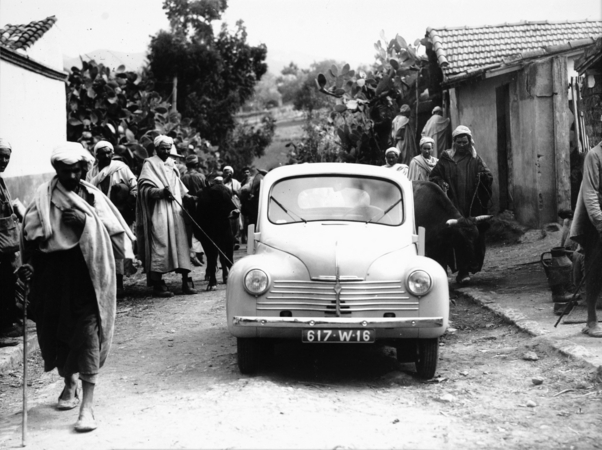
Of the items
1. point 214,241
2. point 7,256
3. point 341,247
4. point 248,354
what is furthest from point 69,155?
point 214,241

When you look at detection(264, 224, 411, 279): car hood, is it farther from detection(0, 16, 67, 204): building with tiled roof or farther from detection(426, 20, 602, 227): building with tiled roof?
detection(0, 16, 67, 204): building with tiled roof

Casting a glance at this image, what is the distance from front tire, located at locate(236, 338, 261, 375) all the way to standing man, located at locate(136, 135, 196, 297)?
16.9 feet

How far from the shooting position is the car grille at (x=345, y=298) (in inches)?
257

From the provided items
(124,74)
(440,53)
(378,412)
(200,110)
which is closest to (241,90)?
(200,110)

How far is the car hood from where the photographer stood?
260 inches

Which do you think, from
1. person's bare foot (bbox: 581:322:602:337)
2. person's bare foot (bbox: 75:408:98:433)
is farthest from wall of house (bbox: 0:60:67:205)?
person's bare foot (bbox: 581:322:602:337)

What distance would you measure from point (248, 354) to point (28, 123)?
11197 mm

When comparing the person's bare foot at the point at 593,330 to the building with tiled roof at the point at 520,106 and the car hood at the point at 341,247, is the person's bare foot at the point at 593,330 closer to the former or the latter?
the car hood at the point at 341,247

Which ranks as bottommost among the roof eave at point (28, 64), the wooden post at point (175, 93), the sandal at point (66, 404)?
the sandal at point (66, 404)

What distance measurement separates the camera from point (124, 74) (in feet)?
76.7

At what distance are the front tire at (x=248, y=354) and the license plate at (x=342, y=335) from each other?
51cm

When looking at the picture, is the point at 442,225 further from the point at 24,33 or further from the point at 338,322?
the point at 24,33

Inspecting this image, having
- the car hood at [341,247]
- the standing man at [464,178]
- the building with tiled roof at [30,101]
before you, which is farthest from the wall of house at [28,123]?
the car hood at [341,247]

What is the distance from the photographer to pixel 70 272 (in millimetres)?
5680
